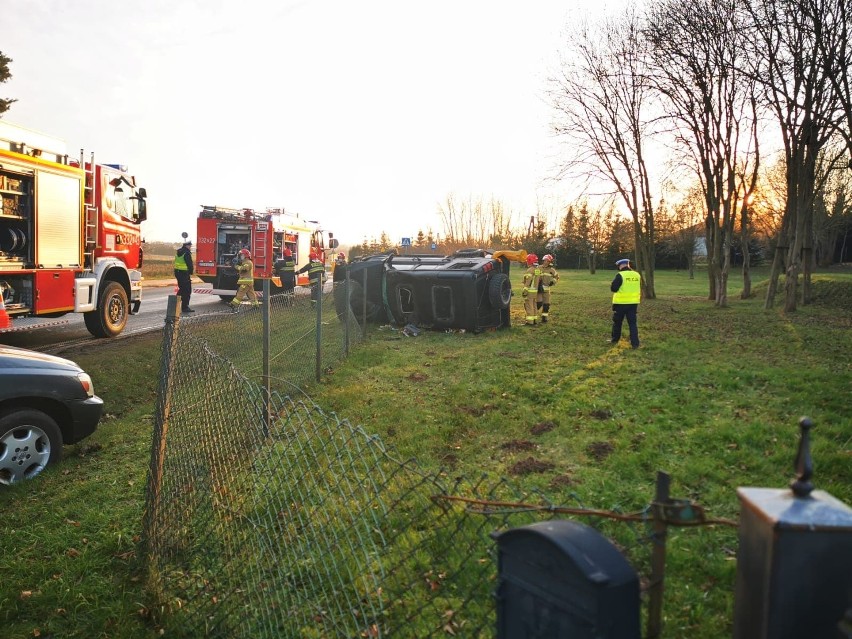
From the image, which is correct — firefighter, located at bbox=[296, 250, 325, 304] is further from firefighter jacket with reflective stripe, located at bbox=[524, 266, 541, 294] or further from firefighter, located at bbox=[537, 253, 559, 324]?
firefighter, located at bbox=[537, 253, 559, 324]

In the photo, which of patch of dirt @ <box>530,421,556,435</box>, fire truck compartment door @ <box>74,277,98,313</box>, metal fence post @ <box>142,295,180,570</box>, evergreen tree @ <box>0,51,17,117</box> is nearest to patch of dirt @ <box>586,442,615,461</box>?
patch of dirt @ <box>530,421,556,435</box>

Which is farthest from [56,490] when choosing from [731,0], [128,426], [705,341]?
[731,0]

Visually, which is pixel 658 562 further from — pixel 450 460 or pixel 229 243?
pixel 229 243

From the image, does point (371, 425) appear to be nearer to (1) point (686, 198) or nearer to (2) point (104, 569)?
(2) point (104, 569)

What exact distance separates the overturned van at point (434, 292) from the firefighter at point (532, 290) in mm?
879

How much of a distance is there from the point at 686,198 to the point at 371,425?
129ft

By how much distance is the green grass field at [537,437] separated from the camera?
12.3ft

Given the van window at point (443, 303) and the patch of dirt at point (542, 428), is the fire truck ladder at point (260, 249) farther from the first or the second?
the patch of dirt at point (542, 428)

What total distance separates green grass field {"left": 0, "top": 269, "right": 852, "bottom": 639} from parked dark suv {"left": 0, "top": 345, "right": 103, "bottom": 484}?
222mm

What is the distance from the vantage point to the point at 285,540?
346 centimetres

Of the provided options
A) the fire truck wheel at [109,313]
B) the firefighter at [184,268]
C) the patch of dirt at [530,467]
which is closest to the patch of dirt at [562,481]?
the patch of dirt at [530,467]

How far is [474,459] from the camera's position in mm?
5820

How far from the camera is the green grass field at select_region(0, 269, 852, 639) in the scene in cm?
374

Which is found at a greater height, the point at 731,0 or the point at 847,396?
the point at 731,0
